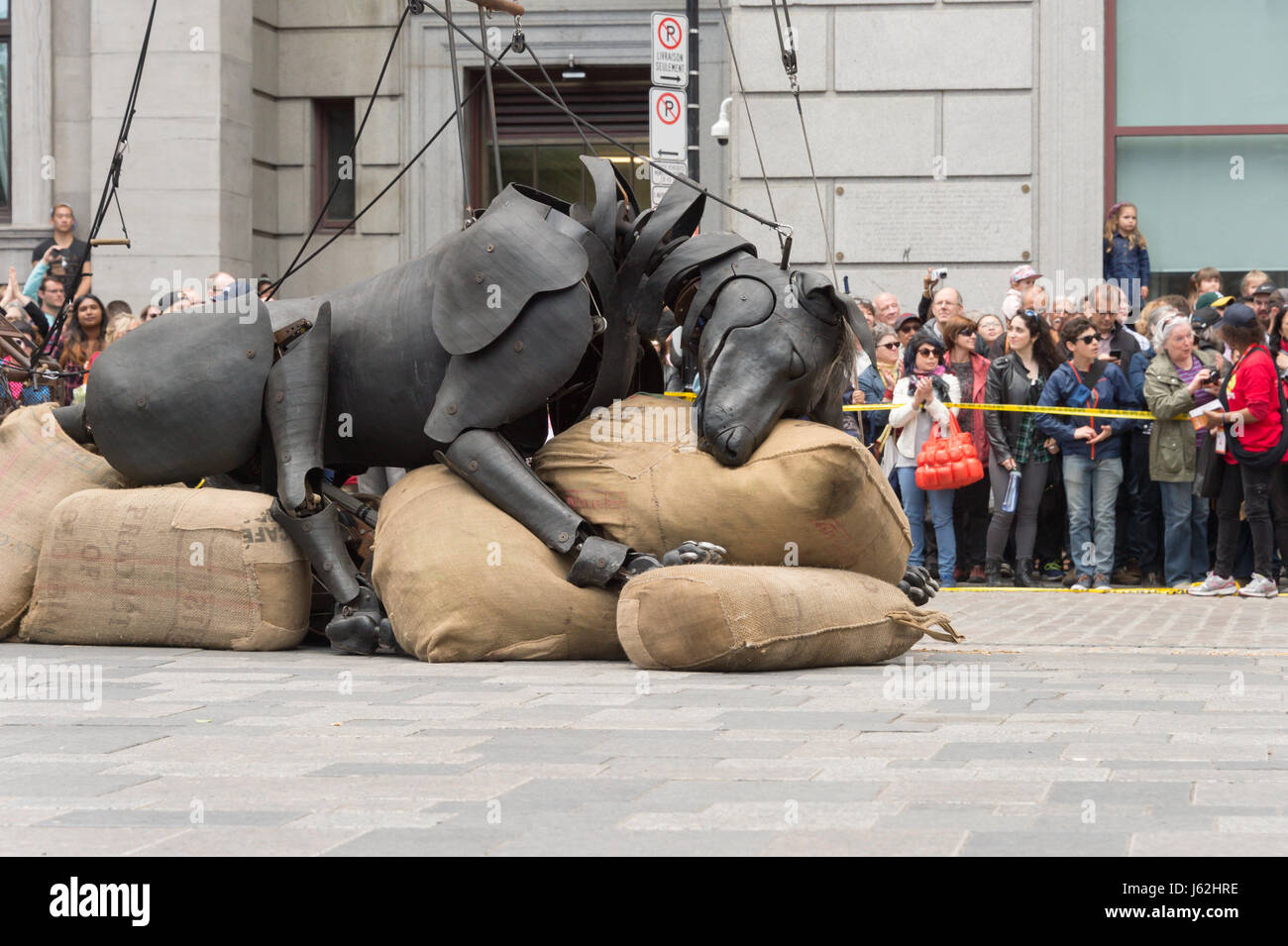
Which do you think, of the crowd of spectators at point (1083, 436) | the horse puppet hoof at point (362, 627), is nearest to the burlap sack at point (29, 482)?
the horse puppet hoof at point (362, 627)

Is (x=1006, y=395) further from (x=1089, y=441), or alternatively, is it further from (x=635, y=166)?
(x=635, y=166)

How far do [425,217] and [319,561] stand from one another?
11.0 metres

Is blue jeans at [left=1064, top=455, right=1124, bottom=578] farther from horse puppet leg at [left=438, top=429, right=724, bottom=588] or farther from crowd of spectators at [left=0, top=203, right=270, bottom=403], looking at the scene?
horse puppet leg at [left=438, top=429, right=724, bottom=588]

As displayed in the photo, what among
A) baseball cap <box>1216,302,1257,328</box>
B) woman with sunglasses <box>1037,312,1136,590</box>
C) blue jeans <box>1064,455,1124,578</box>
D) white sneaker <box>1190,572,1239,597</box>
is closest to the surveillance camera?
woman with sunglasses <box>1037,312,1136,590</box>

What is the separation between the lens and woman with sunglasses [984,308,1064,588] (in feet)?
40.5

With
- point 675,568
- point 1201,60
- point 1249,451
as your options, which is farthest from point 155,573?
point 1201,60

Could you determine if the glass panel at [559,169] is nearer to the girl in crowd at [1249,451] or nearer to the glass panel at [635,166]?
the glass panel at [635,166]

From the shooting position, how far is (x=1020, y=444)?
489 inches

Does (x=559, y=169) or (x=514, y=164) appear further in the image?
(x=514, y=164)

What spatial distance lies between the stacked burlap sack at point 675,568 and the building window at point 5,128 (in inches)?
460

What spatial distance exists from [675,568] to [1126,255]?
10.1 metres

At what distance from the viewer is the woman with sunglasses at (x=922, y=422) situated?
40.4 feet

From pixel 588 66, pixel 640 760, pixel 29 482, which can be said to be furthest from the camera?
pixel 588 66
